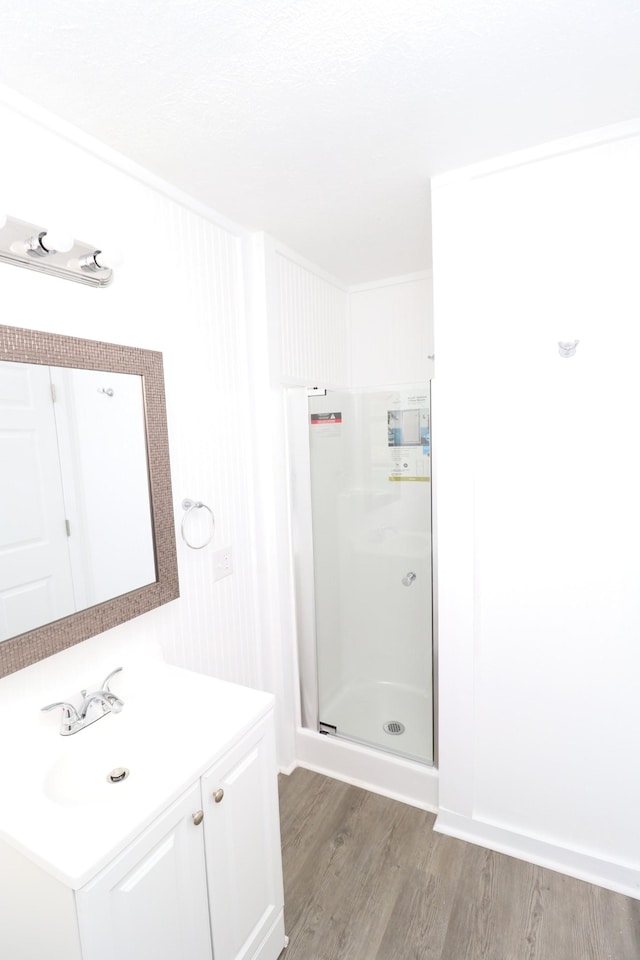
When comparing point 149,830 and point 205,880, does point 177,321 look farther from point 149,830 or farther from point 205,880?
point 205,880

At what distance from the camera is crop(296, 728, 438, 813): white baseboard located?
2.09 m

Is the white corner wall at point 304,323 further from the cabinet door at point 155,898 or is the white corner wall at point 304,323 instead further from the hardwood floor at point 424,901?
the hardwood floor at point 424,901

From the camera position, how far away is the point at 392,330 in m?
2.77

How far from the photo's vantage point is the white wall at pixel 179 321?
52.0 inches

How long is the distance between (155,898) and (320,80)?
196 cm

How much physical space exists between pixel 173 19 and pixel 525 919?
2.68m

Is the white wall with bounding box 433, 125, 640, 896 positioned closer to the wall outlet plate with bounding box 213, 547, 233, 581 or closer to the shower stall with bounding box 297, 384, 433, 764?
the shower stall with bounding box 297, 384, 433, 764

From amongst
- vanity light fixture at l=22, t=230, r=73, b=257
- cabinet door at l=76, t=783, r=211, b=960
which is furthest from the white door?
cabinet door at l=76, t=783, r=211, b=960

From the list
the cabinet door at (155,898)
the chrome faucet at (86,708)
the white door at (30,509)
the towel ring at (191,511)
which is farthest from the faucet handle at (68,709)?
the towel ring at (191,511)

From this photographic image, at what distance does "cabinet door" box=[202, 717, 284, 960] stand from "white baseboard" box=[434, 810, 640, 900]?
79 centimetres

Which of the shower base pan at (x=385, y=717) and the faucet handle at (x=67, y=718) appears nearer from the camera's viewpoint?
the faucet handle at (x=67, y=718)

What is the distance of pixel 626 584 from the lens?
1598mm

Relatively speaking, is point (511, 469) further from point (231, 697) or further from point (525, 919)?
point (525, 919)

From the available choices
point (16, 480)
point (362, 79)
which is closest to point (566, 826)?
point (16, 480)
